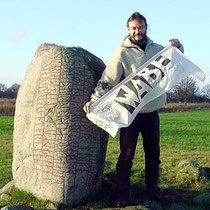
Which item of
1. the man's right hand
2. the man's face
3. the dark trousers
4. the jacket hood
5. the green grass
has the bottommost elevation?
the green grass

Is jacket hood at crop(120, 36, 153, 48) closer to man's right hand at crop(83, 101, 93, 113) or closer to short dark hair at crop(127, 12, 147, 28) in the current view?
short dark hair at crop(127, 12, 147, 28)

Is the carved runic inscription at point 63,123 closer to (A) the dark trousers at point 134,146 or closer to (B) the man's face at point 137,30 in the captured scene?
(A) the dark trousers at point 134,146

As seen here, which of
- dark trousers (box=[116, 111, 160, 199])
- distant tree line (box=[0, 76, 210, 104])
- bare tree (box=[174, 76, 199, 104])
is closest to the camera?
dark trousers (box=[116, 111, 160, 199])

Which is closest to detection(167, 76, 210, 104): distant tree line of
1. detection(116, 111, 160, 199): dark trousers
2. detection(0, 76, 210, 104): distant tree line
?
detection(0, 76, 210, 104): distant tree line

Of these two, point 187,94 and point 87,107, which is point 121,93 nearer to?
point 87,107

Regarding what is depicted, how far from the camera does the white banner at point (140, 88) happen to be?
5.57m

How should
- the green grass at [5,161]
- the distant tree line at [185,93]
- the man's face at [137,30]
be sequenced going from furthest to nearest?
1. the distant tree line at [185,93]
2. the green grass at [5,161]
3. the man's face at [137,30]

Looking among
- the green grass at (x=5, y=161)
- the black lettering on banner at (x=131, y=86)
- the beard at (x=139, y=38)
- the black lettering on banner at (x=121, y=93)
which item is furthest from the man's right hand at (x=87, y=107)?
the green grass at (x=5, y=161)

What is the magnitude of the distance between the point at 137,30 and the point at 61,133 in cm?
170

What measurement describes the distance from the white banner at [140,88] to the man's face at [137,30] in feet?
1.07

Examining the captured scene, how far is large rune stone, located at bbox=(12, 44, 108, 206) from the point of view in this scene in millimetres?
5809

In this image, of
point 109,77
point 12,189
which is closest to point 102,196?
point 12,189

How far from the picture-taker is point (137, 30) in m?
5.57

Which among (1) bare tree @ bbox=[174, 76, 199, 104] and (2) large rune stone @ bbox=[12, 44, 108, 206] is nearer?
(2) large rune stone @ bbox=[12, 44, 108, 206]
